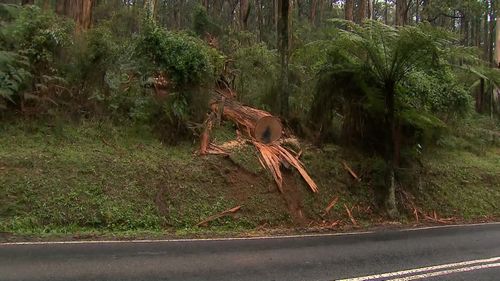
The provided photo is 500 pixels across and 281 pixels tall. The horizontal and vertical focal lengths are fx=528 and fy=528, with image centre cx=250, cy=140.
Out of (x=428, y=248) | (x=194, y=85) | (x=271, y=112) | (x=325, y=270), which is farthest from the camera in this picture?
(x=271, y=112)

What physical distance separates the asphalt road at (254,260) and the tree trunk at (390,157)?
11.1ft

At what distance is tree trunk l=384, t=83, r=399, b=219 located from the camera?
14289 millimetres

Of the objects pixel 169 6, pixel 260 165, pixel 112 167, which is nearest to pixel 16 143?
pixel 112 167

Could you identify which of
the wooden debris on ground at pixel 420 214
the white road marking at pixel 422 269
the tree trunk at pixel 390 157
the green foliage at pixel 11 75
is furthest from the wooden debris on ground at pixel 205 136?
the white road marking at pixel 422 269

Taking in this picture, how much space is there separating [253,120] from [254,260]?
776cm

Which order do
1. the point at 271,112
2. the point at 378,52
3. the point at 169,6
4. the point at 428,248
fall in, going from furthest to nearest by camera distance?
the point at 169,6 → the point at 271,112 → the point at 378,52 → the point at 428,248

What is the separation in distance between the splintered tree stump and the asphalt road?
16.4ft

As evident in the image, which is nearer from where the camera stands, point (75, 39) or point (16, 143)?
point (16, 143)

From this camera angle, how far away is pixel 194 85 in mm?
15227

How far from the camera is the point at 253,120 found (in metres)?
15.9

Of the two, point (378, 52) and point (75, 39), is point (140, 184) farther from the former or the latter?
point (378, 52)

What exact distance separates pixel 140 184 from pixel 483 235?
826 cm

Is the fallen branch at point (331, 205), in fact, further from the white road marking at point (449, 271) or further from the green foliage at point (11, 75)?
the green foliage at point (11, 75)

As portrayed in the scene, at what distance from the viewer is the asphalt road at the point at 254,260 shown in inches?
291
